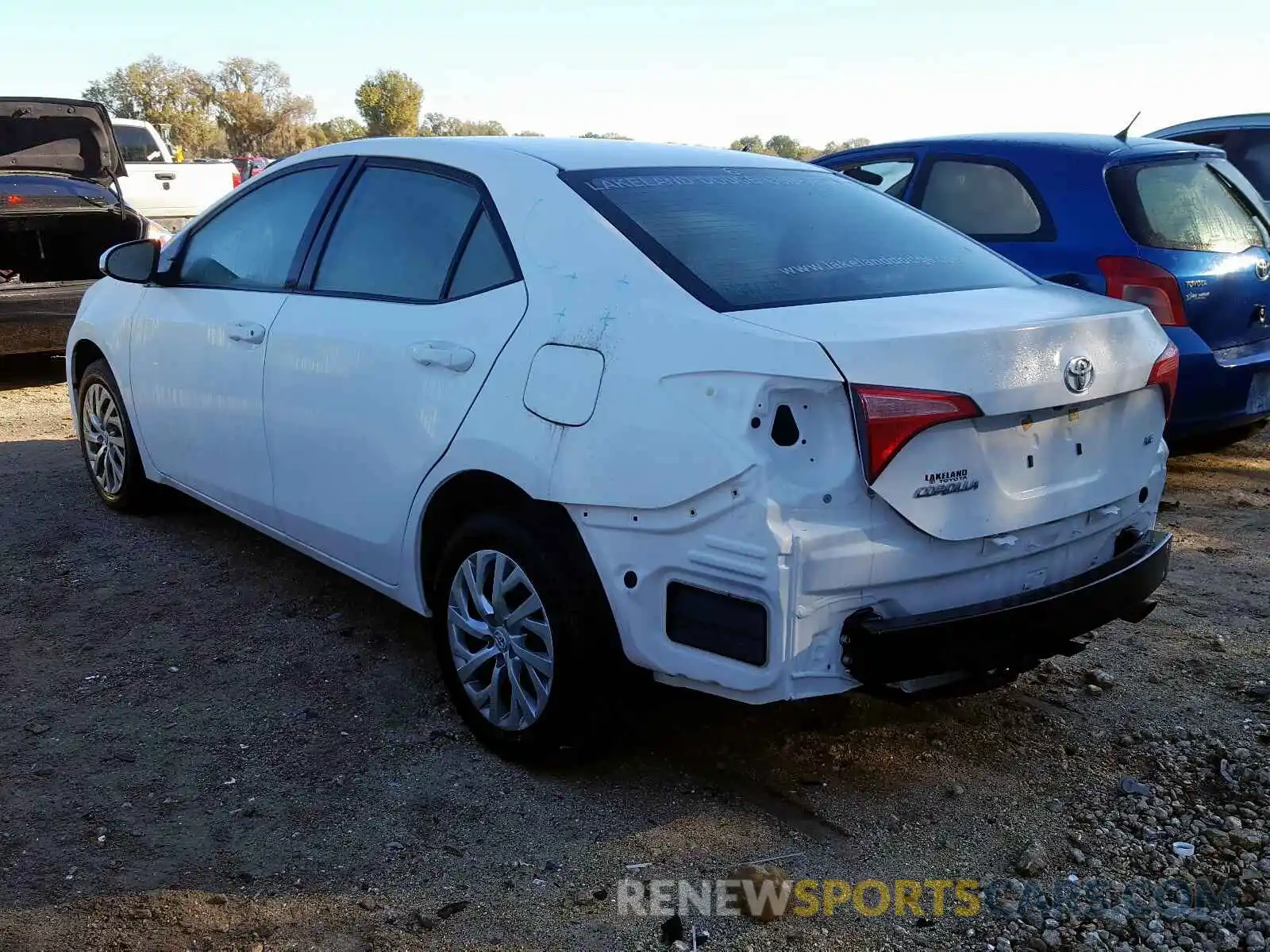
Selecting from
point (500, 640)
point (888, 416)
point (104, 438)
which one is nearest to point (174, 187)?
point (104, 438)

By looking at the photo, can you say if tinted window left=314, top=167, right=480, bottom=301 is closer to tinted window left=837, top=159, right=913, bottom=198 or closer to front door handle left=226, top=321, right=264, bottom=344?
front door handle left=226, top=321, right=264, bottom=344

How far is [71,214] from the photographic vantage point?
8.86 metres

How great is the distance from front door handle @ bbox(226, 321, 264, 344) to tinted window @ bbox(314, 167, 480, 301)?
30cm

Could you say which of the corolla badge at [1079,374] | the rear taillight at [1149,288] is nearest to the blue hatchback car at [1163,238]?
the rear taillight at [1149,288]

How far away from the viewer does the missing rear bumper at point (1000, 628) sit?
2.74 metres

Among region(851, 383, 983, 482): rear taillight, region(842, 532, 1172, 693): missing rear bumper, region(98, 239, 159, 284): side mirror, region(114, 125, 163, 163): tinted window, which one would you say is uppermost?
region(114, 125, 163, 163): tinted window

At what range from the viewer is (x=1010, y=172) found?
20.3 feet

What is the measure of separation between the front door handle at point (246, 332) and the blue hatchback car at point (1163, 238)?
141 inches

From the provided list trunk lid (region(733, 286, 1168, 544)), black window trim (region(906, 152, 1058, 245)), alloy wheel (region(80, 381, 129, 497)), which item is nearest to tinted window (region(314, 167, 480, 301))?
trunk lid (region(733, 286, 1168, 544))

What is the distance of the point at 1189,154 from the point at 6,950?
19.3ft

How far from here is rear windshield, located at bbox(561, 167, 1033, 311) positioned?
3088 mm

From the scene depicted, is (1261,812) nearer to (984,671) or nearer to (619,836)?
(984,671)

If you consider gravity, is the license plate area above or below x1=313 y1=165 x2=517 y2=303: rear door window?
below

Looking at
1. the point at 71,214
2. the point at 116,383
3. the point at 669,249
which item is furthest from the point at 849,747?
the point at 71,214
